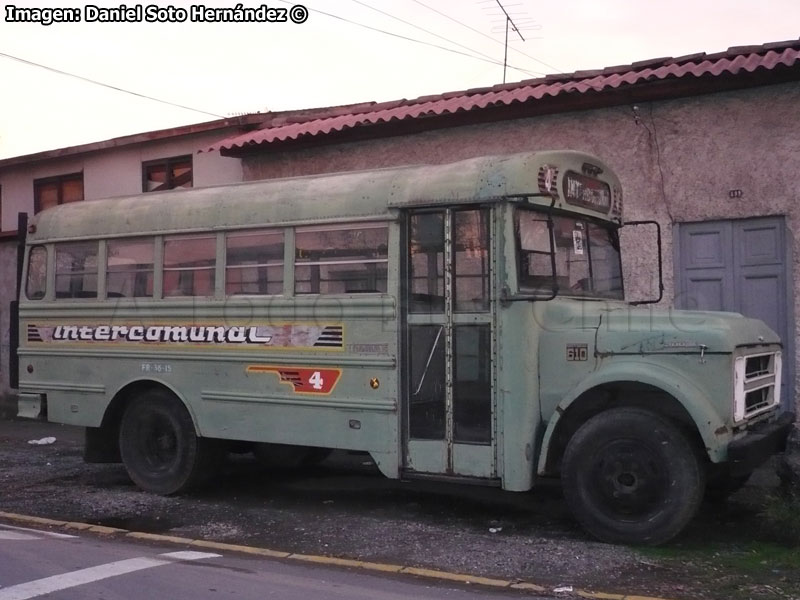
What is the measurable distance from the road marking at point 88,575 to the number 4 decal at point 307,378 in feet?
5.62

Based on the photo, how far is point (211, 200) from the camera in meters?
8.43

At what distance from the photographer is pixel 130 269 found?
888 cm

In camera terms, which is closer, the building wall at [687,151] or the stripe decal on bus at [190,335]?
the stripe decal on bus at [190,335]

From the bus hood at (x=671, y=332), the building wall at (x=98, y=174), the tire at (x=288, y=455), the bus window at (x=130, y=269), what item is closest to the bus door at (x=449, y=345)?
the bus hood at (x=671, y=332)

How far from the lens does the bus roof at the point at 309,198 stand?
6.88 meters

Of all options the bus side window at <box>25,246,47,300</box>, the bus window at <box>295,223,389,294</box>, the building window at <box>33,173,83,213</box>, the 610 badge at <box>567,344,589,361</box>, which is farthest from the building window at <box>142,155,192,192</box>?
the 610 badge at <box>567,344,589,361</box>

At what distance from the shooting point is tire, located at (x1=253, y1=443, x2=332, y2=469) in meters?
9.48

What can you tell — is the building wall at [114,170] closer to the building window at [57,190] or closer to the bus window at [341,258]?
the building window at [57,190]

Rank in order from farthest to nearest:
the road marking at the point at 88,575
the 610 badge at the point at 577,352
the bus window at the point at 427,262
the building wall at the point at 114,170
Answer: the building wall at the point at 114,170, the bus window at the point at 427,262, the 610 badge at the point at 577,352, the road marking at the point at 88,575

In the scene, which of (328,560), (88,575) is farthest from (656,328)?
(88,575)

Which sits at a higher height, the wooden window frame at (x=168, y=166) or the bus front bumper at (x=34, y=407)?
the wooden window frame at (x=168, y=166)

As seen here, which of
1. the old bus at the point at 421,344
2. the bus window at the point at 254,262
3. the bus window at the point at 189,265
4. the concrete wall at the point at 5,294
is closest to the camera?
the old bus at the point at 421,344

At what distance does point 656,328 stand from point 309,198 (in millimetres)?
3096

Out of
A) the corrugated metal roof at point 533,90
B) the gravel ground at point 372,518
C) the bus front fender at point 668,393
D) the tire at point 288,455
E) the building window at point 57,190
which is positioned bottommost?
the gravel ground at point 372,518
